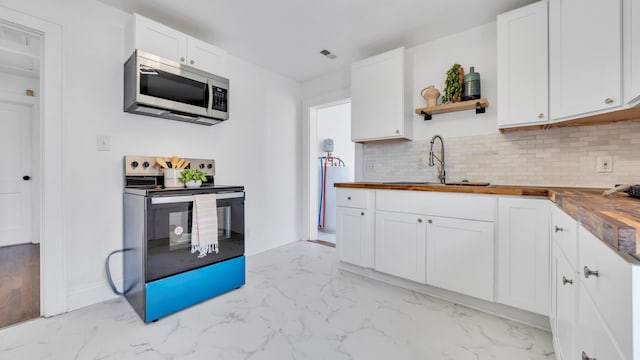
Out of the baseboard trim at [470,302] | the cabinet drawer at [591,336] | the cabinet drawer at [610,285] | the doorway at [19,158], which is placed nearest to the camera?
the cabinet drawer at [610,285]

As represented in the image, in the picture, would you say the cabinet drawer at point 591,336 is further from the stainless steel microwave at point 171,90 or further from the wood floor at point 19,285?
the wood floor at point 19,285

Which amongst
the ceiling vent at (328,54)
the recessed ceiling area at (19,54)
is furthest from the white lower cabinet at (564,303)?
the recessed ceiling area at (19,54)

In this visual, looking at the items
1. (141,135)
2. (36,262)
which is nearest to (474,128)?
(141,135)

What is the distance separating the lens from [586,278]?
0.85 meters

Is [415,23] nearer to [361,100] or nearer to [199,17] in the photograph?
[361,100]

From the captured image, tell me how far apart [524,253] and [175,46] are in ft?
9.79

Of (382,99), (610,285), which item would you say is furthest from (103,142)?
(610,285)

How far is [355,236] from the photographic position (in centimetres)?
254

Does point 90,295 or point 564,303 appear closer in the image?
point 564,303

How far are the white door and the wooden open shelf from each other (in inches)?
205

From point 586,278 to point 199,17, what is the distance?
2.90 metres

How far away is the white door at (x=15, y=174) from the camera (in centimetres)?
359

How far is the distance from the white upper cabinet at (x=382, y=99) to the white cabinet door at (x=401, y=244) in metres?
0.87

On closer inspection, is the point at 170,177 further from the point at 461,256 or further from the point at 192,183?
the point at 461,256
